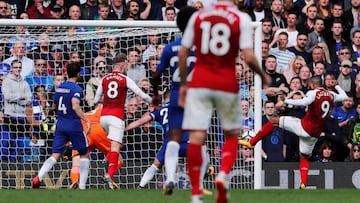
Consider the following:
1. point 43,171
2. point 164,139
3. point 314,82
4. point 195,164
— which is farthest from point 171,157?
point 314,82

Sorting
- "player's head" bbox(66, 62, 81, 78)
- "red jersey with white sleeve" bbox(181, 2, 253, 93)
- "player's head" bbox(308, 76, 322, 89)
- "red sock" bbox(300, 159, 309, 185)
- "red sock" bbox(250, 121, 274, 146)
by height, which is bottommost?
"red sock" bbox(300, 159, 309, 185)

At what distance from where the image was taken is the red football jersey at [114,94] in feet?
57.4

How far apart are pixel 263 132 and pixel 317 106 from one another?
1078 millimetres

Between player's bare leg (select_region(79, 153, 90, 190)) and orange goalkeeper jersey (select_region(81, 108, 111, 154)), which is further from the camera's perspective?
orange goalkeeper jersey (select_region(81, 108, 111, 154))

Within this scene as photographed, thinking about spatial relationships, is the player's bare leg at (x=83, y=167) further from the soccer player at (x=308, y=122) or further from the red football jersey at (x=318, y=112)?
the red football jersey at (x=318, y=112)

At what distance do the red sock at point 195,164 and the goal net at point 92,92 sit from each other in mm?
7418

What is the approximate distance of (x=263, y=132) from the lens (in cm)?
1770

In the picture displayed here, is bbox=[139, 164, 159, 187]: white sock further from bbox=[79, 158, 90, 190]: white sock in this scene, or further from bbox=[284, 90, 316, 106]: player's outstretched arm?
bbox=[284, 90, 316, 106]: player's outstretched arm

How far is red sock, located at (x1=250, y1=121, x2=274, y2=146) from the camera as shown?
698 inches

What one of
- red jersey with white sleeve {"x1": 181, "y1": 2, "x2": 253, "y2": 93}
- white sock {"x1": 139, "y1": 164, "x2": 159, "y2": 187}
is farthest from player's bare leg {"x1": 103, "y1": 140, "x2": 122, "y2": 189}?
red jersey with white sleeve {"x1": 181, "y1": 2, "x2": 253, "y2": 93}

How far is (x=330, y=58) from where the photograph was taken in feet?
69.0

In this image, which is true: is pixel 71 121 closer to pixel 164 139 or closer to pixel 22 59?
pixel 164 139

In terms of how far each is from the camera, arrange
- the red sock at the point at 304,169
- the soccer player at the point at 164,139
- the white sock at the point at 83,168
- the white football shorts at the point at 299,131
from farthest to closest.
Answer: the white football shorts at the point at 299,131
the red sock at the point at 304,169
the white sock at the point at 83,168
the soccer player at the point at 164,139

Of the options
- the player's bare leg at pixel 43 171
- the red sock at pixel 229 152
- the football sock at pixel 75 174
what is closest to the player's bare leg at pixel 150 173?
the football sock at pixel 75 174
